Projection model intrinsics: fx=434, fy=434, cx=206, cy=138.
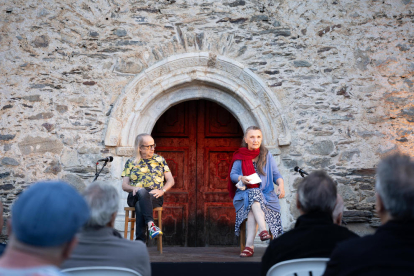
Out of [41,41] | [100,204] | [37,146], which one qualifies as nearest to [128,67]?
[41,41]

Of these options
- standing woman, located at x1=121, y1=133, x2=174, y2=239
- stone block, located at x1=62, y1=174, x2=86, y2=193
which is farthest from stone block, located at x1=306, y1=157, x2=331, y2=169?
stone block, located at x1=62, y1=174, x2=86, y2=193

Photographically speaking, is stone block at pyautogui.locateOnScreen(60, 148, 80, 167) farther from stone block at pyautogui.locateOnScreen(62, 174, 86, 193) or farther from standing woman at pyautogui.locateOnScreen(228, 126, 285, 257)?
standing woman at pyautogui.locateOnScreen(228, 126, 285, 257)

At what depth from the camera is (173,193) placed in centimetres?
625

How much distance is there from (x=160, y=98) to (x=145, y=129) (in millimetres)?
442

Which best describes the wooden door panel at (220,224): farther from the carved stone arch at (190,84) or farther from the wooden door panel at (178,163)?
the carved stone arch at (190,84)

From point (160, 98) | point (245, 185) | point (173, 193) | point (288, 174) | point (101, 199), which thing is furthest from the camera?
point (173, 193)

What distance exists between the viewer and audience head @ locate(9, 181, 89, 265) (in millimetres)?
922

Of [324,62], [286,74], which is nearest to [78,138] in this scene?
[286,74]

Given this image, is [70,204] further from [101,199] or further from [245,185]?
[245,185]

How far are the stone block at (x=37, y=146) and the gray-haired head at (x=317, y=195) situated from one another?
157 inches

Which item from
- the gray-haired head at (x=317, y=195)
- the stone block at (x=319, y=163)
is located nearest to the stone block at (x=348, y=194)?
the stone block at (x=319, y=163)

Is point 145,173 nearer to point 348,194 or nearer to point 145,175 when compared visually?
point 145,175

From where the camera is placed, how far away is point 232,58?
212 inches

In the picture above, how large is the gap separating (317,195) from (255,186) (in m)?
2.21
